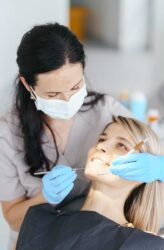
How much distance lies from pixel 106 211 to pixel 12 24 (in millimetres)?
777

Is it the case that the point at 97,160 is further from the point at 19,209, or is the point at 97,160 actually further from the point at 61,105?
the point at 19,209

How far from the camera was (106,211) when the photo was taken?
142 cm

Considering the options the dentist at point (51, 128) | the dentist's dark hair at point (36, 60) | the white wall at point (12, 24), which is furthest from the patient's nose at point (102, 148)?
the white wall at point (12, 24)

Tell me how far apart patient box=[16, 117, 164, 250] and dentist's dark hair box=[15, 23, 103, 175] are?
0.75 feet

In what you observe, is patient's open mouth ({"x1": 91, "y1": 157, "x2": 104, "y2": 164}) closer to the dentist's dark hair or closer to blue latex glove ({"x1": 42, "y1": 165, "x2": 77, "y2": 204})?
blue latex glove ({"x1": 42, "y1": 165, "x2": 77, "y2": 204})

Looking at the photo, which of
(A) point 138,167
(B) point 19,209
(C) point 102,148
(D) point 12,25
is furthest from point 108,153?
(D) point 12,25

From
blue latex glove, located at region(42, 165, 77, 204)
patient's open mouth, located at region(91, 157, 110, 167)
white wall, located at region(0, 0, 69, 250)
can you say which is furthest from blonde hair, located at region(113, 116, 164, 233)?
white wall, located at region(0, 0, 69, 250)

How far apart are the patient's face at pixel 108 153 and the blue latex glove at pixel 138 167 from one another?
0.17 ft

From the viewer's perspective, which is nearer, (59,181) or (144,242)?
(144,242)

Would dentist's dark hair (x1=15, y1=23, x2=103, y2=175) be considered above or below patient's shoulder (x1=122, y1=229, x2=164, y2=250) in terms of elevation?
above

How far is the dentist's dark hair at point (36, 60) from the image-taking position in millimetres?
1347

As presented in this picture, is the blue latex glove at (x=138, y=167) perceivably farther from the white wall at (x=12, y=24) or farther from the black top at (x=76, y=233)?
the white wall at (x=12, y=24)

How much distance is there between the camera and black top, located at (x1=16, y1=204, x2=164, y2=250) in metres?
1.23

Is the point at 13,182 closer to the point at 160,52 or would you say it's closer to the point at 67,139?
the point at 67,139
